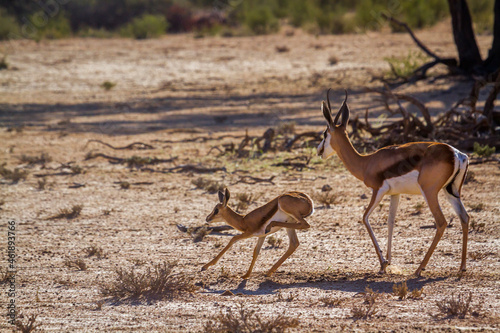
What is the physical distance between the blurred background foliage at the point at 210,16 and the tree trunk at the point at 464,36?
727 cm

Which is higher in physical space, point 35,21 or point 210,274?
point 35,21

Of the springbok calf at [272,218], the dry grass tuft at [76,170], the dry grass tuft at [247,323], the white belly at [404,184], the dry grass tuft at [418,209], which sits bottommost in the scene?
the dry grass tuft at [247,323]

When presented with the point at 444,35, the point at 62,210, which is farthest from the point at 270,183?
the point at 444,35

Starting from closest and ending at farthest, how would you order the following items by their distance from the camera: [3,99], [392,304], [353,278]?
[392,304], [353,278], [3,99]

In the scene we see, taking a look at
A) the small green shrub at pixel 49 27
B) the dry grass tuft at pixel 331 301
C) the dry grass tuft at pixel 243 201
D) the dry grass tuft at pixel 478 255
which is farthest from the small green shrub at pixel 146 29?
the dry grass tuft at pixel 331 301

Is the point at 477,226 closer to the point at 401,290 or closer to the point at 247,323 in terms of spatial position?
the point at 401,290

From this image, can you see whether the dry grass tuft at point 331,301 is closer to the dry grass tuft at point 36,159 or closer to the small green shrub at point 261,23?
the dry grass tuft at point 36,159

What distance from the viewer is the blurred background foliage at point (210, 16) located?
27016 mm

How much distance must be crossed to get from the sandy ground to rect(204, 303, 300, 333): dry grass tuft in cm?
17

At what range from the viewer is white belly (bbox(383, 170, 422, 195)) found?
610 centimetres

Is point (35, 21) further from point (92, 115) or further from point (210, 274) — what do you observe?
point (210, 274)

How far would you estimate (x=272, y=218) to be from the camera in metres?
6.36

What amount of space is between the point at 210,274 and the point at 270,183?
12.8ft

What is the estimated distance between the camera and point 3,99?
18797mm
